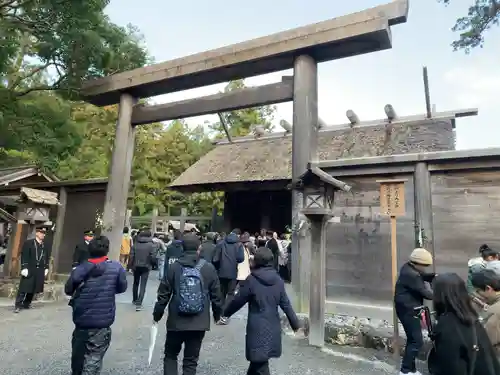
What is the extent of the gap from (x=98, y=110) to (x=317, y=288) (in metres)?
19.6

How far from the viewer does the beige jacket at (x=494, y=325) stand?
2.54 m

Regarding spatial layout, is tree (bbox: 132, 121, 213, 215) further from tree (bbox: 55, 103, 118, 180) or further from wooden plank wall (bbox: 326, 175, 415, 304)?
wooden plank wall (bbox: 326, 175, 415, 304)

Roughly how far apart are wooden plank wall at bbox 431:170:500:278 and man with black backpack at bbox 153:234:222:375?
4111 millimetres

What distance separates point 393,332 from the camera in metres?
5.46

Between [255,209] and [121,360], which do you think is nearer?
[121,360]

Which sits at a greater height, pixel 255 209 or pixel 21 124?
pixel 21 124

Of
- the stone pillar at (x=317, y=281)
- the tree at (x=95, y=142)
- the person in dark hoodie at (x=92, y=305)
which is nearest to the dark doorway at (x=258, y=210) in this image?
the tree at (x=95, y=142)

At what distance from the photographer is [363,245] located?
6539mm

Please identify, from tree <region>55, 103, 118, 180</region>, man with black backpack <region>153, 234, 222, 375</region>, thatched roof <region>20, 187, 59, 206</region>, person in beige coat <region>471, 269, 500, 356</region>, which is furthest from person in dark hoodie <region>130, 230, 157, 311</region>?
tree <region>55, 103, 118, 180</region>

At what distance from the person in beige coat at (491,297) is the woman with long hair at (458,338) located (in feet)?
0.66

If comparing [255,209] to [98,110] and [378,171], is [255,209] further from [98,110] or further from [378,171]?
[98,110]

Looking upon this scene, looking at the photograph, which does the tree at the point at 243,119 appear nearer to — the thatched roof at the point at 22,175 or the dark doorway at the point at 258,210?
the dark doorway at the point at 258,210

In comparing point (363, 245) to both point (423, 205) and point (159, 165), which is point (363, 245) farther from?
point (159, 165)

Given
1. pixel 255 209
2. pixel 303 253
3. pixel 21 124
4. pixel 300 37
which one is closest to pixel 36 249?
pixel 21 124
